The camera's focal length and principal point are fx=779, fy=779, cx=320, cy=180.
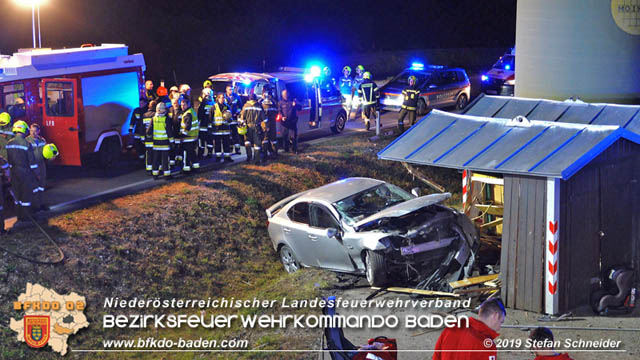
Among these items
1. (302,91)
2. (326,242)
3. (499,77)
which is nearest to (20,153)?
(326,242)

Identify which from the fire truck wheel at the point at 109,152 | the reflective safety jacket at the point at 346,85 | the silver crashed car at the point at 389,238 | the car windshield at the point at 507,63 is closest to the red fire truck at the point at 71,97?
the fire truck wheel at the point at 109,152

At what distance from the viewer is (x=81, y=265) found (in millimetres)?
13078

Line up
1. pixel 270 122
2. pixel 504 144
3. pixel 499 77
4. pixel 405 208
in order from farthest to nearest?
pixel 499 77 → pixel 270 122 → pixel 405 208 → pixel 504 144

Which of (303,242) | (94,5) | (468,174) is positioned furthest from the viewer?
(94,5)

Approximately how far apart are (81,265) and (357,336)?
5.19 meters

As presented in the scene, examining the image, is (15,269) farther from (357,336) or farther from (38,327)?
(357,336)

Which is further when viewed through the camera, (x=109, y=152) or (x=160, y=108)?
(x=109, y=152)

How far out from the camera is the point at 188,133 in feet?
55.7

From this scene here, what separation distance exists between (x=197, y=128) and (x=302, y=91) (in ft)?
15.4

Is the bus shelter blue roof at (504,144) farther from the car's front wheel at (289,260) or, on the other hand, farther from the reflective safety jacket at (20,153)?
the reflective safety jacket at (20,153)

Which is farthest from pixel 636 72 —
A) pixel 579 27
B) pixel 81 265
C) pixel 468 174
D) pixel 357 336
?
pixel 81 265

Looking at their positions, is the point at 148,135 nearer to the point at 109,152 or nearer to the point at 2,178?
the point at 109,152

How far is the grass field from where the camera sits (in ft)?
39.0

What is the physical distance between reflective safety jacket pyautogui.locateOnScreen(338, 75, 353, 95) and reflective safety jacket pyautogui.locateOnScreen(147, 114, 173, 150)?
980cm
